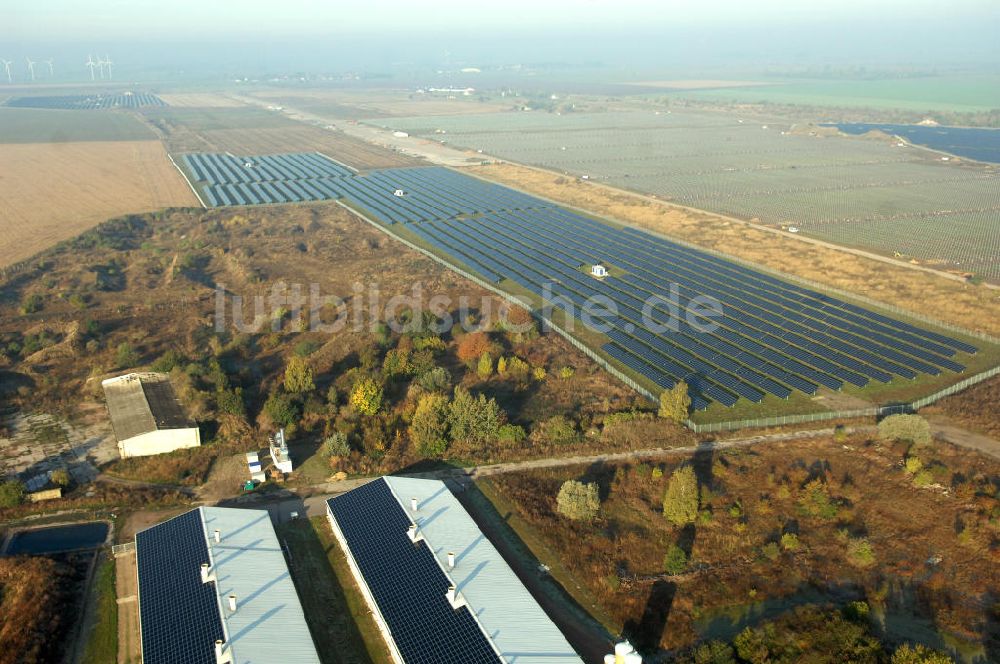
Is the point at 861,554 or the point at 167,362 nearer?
the point at 861,554

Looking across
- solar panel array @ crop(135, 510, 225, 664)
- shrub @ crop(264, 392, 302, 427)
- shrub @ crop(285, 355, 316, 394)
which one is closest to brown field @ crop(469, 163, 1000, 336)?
shrub @ crop(285, 355, 316, 394)

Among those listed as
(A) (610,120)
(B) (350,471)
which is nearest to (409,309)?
(B) (350,471)

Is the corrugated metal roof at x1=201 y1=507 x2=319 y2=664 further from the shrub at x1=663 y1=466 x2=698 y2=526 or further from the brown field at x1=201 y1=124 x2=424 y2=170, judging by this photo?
the brown field at x1=201 y1=124 x2=424 y2=170

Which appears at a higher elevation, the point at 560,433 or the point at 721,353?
the point at 721,353

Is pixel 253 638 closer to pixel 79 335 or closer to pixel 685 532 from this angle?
pixel 685 532

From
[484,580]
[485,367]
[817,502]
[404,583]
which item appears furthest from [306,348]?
[817,502]

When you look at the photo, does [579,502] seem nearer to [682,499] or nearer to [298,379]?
[682,499]

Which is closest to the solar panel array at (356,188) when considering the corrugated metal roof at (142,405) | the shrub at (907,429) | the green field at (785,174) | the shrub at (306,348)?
the green field at (785,174)
